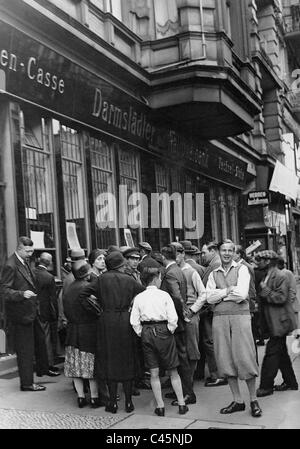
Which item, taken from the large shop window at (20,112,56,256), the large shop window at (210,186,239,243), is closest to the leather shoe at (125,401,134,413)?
the large shop window at (20,112,56,256)

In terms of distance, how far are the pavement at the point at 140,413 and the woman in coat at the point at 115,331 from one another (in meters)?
0.38

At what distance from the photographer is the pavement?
5.99m

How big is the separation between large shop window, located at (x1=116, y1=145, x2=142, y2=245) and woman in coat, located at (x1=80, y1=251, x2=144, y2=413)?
609cm

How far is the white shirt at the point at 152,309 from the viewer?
6465 mm

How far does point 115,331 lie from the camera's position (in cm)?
661

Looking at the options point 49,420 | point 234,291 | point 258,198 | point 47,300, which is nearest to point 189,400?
point 234,291

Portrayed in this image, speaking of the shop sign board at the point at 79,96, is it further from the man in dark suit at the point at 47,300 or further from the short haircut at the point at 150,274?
the short haircut at the point at 150,274

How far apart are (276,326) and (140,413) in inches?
77.8

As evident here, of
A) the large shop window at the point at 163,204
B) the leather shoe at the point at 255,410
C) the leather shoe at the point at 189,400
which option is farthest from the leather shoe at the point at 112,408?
the large shop window at the point at 163,204

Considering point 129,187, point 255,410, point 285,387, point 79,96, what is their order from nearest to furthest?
point 255,410, point 285,387, point 79,96, point 129,187

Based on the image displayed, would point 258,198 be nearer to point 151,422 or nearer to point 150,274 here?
point 150,274

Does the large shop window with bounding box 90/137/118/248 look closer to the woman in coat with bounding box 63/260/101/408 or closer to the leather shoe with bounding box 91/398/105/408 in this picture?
the woman in coat with bounding box 63/260/101/408
